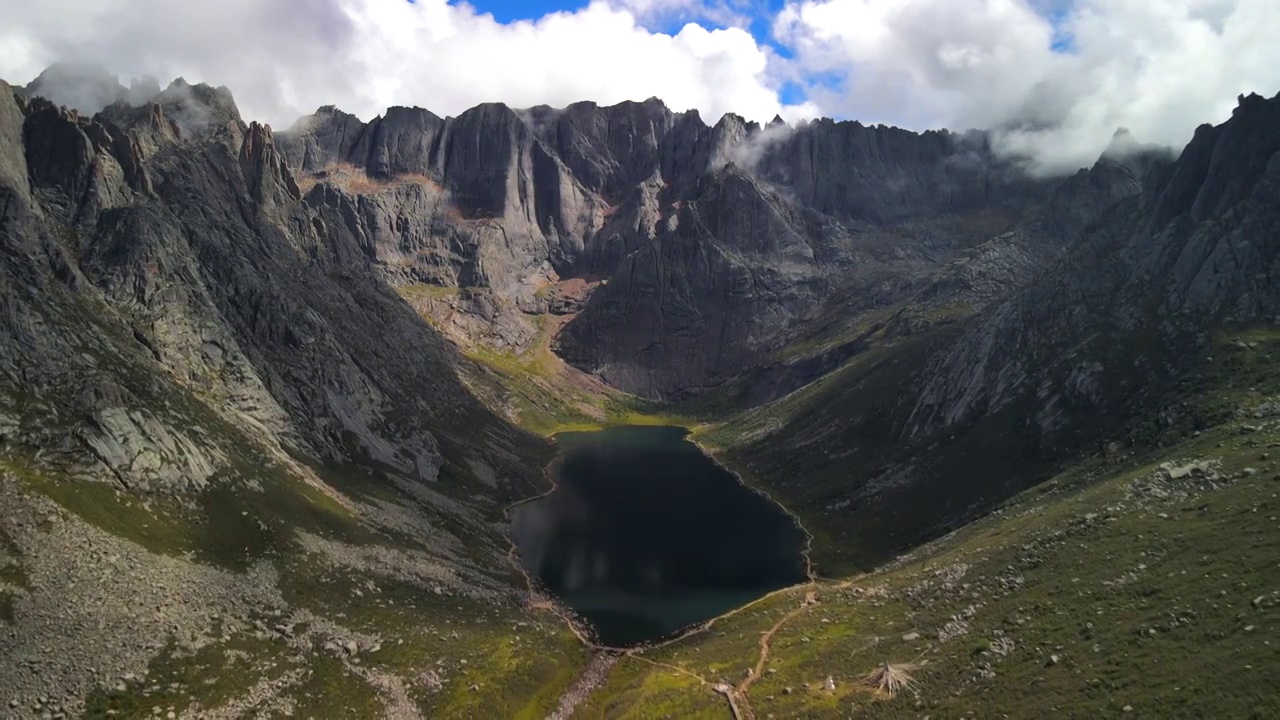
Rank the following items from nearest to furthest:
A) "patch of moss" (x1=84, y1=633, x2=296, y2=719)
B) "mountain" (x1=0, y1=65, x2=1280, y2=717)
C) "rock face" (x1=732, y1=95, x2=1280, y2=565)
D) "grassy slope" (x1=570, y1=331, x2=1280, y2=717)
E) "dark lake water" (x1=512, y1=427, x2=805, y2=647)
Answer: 1. "grassy slope" (x1=570, y1=331, x2=1280, y2=717)
2. "patch of moss" (x1=84, y1=633, x2=296, y2=719)
3. "mountain" (x1=0, y1=65, x2=1280, y2=717)
4. "dark lake water" (x1=512, y1=427, x2=805, y2=647)
5. "rock face" (x1=732, y1=95, x2=1280, y2=565)

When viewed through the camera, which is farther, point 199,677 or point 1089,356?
point 1089,356

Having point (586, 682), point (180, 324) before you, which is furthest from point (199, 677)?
point (180, 324)

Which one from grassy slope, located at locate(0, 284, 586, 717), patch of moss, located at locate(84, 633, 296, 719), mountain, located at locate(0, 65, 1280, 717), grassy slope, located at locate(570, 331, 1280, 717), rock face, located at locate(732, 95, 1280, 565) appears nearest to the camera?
grassy slope, located at locate(570, 331, 1280, 717)

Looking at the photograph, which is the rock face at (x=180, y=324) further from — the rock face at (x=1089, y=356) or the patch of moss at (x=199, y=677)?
the rock face at (x=1089, y=356)

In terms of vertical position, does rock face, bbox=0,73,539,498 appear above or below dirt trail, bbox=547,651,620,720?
above

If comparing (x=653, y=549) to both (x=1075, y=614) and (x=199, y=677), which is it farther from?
(x=199, y=677)

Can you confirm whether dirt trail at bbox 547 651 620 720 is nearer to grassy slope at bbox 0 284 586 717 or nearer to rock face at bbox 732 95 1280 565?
grassy slope at bbox 0 284 586 717

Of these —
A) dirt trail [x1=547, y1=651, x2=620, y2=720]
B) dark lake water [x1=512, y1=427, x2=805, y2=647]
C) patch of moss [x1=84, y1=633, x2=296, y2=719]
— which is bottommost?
dirt trail [x1=547, y1=651, x2=620, y2=720]

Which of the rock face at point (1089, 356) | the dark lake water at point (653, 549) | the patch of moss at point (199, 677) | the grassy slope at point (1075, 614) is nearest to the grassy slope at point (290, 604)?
the patch of moss at point (199, 677)

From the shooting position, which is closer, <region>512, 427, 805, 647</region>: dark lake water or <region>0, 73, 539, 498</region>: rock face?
<region>0, 73, 539, 498</region>: rock face

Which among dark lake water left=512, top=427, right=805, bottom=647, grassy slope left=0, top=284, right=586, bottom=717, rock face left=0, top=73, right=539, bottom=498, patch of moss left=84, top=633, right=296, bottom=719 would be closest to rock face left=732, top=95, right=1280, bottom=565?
dark lake water left=512, top=427, right=805, bottom=647
